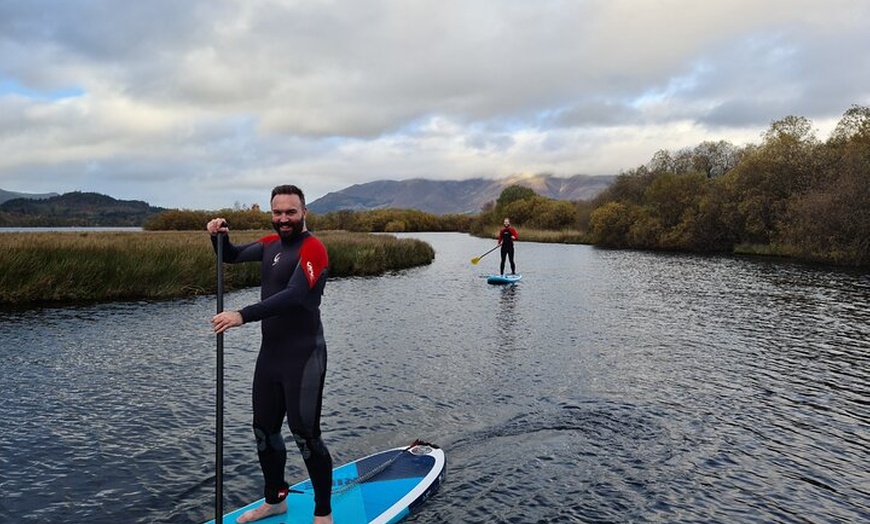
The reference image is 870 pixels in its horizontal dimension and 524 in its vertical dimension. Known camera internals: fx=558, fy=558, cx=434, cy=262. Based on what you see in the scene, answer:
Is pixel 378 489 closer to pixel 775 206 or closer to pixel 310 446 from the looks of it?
pixel 310 446

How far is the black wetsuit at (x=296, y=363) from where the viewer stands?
525cm

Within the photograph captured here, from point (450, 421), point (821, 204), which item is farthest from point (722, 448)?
point (821, 204)

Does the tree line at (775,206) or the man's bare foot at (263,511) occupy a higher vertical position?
the tree line at (775,206)

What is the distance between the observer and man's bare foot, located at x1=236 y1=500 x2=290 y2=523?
18.3 feet

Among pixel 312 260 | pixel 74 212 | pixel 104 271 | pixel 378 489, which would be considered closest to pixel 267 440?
pixel 378 489

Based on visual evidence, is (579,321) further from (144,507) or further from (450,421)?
(144,507)

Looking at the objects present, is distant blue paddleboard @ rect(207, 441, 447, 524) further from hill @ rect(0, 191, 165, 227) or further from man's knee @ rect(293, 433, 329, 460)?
hill @ rect(0, 191, 165, 227)

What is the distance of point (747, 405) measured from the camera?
10.5 meters

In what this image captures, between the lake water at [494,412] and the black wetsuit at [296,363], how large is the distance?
165 cm

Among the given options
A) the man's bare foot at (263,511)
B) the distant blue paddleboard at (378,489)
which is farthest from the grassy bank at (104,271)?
the man's bare foot at (263,511)

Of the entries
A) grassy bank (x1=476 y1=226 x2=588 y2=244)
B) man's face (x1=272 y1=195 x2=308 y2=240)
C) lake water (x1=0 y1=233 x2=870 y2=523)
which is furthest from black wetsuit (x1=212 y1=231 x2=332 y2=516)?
grassy bank (x1=476 y1=226 x2=588 y2=244)

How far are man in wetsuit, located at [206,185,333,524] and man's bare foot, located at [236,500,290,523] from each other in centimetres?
1

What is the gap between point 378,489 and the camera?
Answer: 6.52 metres

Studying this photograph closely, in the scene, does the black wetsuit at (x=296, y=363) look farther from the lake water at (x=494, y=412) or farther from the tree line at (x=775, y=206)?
the tree line at (x=775, y=206)
